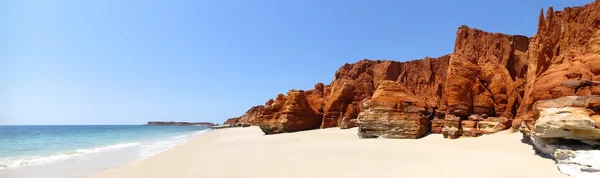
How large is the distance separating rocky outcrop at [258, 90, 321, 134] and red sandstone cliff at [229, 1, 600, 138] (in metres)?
0.08

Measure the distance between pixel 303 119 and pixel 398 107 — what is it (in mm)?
12261

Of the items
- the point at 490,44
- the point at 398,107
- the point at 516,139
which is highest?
the point at 490,44

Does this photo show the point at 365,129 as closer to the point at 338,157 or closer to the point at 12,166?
the point at 338,157

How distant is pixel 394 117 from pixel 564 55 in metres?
7.16

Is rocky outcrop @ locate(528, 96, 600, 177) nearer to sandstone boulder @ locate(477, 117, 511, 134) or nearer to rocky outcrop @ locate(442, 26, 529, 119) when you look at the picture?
sandstone boulder @ locate(477, 117, 511, 134)

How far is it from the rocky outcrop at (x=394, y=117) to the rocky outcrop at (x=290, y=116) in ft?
33.3

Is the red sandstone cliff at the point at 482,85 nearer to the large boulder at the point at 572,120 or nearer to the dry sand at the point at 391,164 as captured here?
the large boulder at the point at 572,120

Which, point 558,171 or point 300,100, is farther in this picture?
point 300,100

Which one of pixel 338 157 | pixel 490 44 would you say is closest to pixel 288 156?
pixel 338 157

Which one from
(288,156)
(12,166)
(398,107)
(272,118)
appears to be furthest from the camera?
(272,118)

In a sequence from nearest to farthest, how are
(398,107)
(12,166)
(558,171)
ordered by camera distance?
(558,171) < (12,166) < (398,107)

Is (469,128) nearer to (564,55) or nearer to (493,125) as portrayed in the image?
(493,125)

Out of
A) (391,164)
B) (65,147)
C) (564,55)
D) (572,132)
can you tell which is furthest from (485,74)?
(65,147)

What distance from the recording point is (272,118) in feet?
91.3
